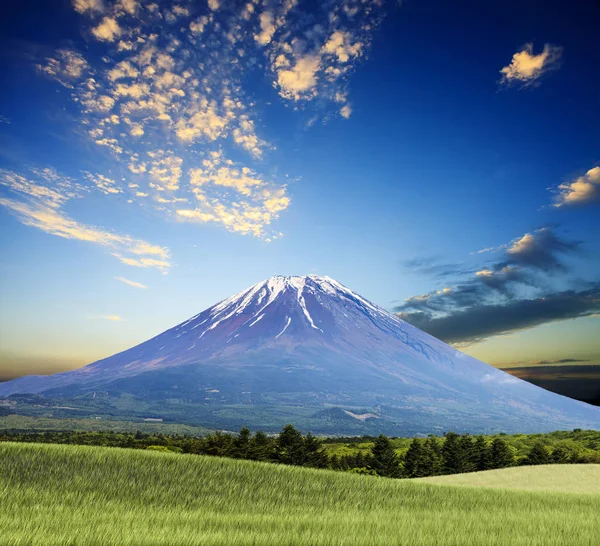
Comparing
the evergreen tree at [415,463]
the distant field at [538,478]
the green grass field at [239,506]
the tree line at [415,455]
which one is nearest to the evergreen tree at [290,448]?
the tree line at [415,455]

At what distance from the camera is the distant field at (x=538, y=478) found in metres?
29.7

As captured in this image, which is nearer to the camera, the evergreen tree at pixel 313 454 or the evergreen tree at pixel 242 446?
the evergreen tree at pixel 242 446

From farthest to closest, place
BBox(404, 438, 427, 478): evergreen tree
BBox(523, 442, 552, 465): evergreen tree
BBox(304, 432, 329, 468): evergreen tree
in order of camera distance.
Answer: BBox(404, 438, 427, 478): evergreen tree → BBox(523, 442, 552, 465): evergreen tree → BBox(304, 432, 329, 468): evergreen tree

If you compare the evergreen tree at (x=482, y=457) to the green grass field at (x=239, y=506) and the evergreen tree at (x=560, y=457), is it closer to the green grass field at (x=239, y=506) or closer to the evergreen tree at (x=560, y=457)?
the evergreen tree at (x=560, y=457)

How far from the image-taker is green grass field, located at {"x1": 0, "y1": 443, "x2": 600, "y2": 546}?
6.65m

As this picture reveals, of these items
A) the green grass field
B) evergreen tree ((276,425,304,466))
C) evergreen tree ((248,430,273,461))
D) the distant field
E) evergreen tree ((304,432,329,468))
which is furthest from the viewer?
evergreen tree ((304,432,329,468))

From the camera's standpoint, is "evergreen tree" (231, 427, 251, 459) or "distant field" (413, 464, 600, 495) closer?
"distant field" (413, 464, 600, 495)

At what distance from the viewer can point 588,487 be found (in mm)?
27891

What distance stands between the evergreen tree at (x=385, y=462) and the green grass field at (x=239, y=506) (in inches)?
1791

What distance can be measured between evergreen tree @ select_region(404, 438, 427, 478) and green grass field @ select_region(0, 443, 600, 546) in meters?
47.6

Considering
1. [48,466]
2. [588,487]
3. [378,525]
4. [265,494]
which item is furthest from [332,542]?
[588,487]

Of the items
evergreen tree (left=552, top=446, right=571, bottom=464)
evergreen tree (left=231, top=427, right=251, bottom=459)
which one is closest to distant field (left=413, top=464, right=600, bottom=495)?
evergreen tree (left=231, top=427, right=251, bottom=459)

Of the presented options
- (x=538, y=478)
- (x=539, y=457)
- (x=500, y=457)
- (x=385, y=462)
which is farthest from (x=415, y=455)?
(x=538, y=478)

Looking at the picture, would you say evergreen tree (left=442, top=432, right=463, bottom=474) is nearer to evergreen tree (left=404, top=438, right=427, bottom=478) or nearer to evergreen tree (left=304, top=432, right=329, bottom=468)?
evergreen tree (left=404, top=438, right=427, bottom=478)
